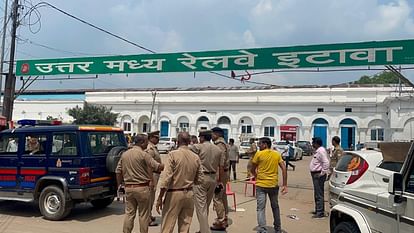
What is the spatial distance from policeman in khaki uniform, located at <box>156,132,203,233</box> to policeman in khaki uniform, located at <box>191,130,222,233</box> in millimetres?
912

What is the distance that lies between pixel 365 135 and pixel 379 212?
40.7m

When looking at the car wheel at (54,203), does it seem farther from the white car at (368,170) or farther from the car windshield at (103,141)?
the white car at (368,170)

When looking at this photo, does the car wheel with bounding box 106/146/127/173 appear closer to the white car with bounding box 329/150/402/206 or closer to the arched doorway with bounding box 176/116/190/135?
the white car with bounding box 329/150/402/206

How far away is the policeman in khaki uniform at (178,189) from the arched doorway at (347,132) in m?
40.1

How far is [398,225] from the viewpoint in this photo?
4.25 m

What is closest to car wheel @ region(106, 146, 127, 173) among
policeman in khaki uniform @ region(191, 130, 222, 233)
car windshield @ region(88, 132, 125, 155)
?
car windshield @ region(88, 132, 125, 155)

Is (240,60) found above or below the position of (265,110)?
below

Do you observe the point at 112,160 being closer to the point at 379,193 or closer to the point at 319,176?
the point at 319,176

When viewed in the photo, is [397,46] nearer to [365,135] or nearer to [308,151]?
[308,151]

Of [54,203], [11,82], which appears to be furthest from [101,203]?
[11,82]

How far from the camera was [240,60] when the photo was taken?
15.2 meters

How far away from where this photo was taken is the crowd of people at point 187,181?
6.29m

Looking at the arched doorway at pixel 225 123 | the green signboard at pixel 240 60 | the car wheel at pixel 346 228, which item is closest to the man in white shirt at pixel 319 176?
the car wheel at pixel 346 228

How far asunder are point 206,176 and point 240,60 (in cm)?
817
